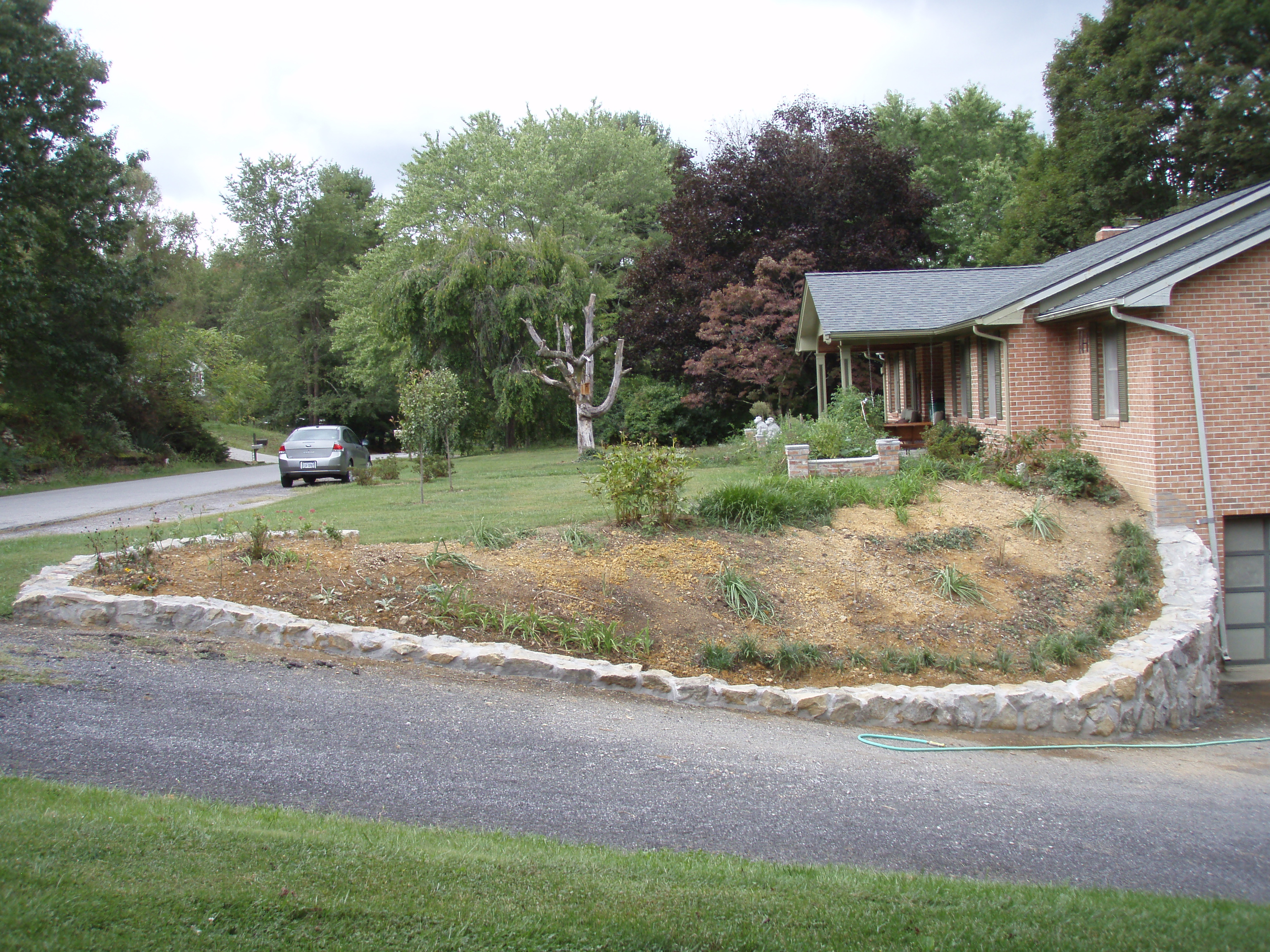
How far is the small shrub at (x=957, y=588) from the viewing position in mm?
9898

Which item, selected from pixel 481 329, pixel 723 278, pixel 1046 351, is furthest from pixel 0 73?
pixel 1046 351

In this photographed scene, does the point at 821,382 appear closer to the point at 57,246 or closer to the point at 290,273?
the point at 57,246

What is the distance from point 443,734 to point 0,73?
26143mm

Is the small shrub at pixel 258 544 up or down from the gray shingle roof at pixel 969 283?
down

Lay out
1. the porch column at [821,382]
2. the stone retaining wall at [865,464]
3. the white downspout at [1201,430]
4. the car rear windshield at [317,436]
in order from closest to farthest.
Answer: the white downspout at [1201,430], the stone retaining wall at [865,464], the car rear windshield at [317,436], the porch column at [821,382]

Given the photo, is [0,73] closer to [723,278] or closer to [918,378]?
[723,278]

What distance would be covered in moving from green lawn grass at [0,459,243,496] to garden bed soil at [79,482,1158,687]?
54.4 ft

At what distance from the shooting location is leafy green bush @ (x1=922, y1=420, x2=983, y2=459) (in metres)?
15.1

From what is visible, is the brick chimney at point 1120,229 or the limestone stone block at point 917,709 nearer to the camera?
the limestone stone block at point 917,709

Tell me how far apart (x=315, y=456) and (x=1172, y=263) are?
18.6 m

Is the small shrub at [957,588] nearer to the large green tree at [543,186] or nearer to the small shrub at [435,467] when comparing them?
the small shrub at [435,467]

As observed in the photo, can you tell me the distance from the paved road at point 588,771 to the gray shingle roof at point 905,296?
1264 centimetres

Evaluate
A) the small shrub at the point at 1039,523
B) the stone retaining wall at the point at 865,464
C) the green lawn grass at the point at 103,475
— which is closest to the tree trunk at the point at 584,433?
the stone retaining wall at the point at 865,464

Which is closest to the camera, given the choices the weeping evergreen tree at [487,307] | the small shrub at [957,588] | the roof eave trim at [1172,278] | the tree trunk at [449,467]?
the small shrub at [957,588]
